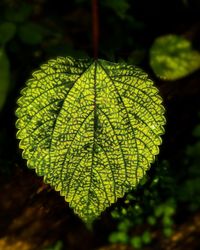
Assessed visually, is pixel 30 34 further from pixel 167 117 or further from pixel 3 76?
pixel 167 117

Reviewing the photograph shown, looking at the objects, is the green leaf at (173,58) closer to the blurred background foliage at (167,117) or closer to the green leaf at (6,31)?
the blurred background foliage at (167,117)

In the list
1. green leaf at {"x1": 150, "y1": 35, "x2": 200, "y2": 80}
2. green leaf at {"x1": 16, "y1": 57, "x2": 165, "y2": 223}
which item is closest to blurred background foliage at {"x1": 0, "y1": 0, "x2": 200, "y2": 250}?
green leaf at {"x1": 150, "y1": 35, "x2": 200, "y2": 80}

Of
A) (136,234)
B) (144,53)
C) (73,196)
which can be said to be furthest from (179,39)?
(136,234)

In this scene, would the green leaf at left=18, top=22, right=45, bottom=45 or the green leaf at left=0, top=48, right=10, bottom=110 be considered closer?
the green leaf at left=0, top=48, right=10, bottom=110

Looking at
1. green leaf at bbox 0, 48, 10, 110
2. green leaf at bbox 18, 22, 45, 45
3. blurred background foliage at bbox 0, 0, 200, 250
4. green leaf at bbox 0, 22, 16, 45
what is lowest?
blurred background foliage at bbox 0, 0, 200, 250

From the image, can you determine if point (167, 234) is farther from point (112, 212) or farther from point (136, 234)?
point (112, 212)

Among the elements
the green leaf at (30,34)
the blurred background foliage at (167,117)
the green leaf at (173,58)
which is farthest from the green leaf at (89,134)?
the green leaf at (30,34)

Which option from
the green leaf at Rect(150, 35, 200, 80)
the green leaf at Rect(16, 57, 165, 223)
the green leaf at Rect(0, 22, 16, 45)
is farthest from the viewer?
the green leaf at Rect(0, 22, 16, 45)

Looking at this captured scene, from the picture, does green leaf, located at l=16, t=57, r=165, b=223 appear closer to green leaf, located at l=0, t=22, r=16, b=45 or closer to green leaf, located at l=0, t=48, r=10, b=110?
green leaf, located at l=0, t=48, r=10, b=110
